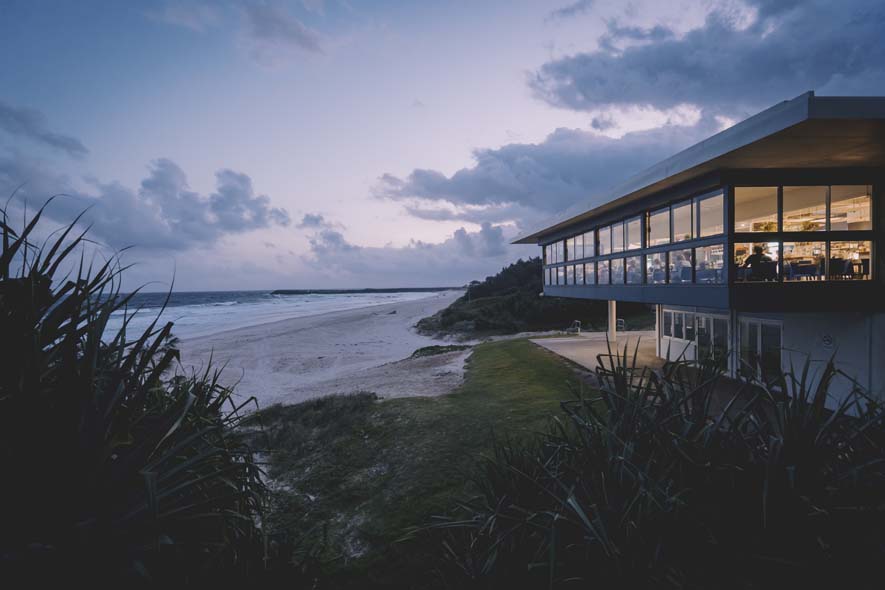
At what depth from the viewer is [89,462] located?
2105mm

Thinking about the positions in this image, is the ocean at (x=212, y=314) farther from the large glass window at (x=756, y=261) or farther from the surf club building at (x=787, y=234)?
the large glass window at (x=756, y=261)

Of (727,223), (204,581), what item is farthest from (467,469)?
(727,223)

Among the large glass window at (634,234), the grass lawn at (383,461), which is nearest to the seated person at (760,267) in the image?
the large glass window at (634,234)

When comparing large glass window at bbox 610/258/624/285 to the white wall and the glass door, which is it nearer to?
the glass door

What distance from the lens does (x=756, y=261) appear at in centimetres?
921

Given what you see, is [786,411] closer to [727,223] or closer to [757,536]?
[757,536]

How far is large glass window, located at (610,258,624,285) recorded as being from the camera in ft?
46.3

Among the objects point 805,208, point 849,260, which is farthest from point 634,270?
point 849,260

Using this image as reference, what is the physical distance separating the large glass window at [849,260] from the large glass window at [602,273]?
255 inches

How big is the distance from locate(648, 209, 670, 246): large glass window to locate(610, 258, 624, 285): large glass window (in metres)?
1.68

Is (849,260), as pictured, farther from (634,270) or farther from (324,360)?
(324,360)

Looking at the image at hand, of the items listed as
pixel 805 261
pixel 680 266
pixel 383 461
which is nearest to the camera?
pixel 383 461

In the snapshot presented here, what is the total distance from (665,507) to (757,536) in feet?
2.23

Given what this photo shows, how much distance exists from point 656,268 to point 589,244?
4.83 metres
